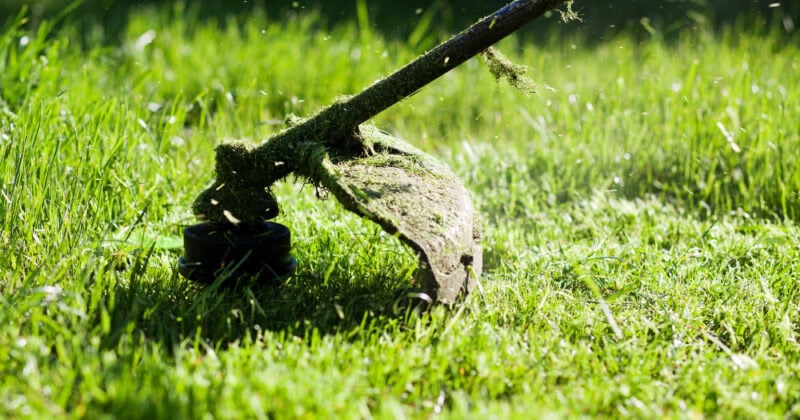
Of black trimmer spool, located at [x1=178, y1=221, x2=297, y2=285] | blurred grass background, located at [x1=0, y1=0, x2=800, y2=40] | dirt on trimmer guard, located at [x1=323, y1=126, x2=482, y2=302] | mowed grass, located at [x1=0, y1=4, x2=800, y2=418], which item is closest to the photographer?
mowed grass, located at [x1=0, y1=4, x2=800, y2=418]

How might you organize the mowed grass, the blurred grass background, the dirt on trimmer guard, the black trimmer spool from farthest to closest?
the blurred grass background → the black trimmer spool → the dirt on trimmer guard → the mowed grass

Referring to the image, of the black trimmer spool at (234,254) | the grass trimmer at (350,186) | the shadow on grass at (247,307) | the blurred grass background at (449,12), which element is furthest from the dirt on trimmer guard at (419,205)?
the blurred grass background at (449,12)

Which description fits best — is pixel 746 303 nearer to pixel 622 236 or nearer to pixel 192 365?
pixel 622 236

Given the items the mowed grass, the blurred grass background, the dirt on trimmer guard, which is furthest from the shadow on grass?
the blurred grass background

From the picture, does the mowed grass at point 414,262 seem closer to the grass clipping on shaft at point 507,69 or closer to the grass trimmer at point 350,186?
the grass trimmer at point 350,186

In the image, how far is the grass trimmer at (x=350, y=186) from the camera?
8.09 feet

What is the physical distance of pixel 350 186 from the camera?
2.48 metres

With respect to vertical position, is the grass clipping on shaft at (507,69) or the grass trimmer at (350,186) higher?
the grass clipping on shaft at (507,69)

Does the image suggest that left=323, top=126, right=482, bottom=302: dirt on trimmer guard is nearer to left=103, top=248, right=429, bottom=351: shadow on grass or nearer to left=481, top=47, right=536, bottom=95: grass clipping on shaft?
left=103, top=248, right=429, bottom=351: shadow on grass

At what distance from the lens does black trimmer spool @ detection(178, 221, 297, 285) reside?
2629mm

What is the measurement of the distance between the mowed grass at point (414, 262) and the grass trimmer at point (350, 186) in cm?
13

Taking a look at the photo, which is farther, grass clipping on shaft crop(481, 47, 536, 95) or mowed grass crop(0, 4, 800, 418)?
grass clipping on shaft crop(481, 47, 536, 95)

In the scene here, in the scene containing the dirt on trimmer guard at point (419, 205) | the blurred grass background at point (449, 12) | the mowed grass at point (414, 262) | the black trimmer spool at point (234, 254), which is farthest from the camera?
the blurred grass background at point (449, 12)

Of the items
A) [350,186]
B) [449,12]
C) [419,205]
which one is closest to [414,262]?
[419,205]
